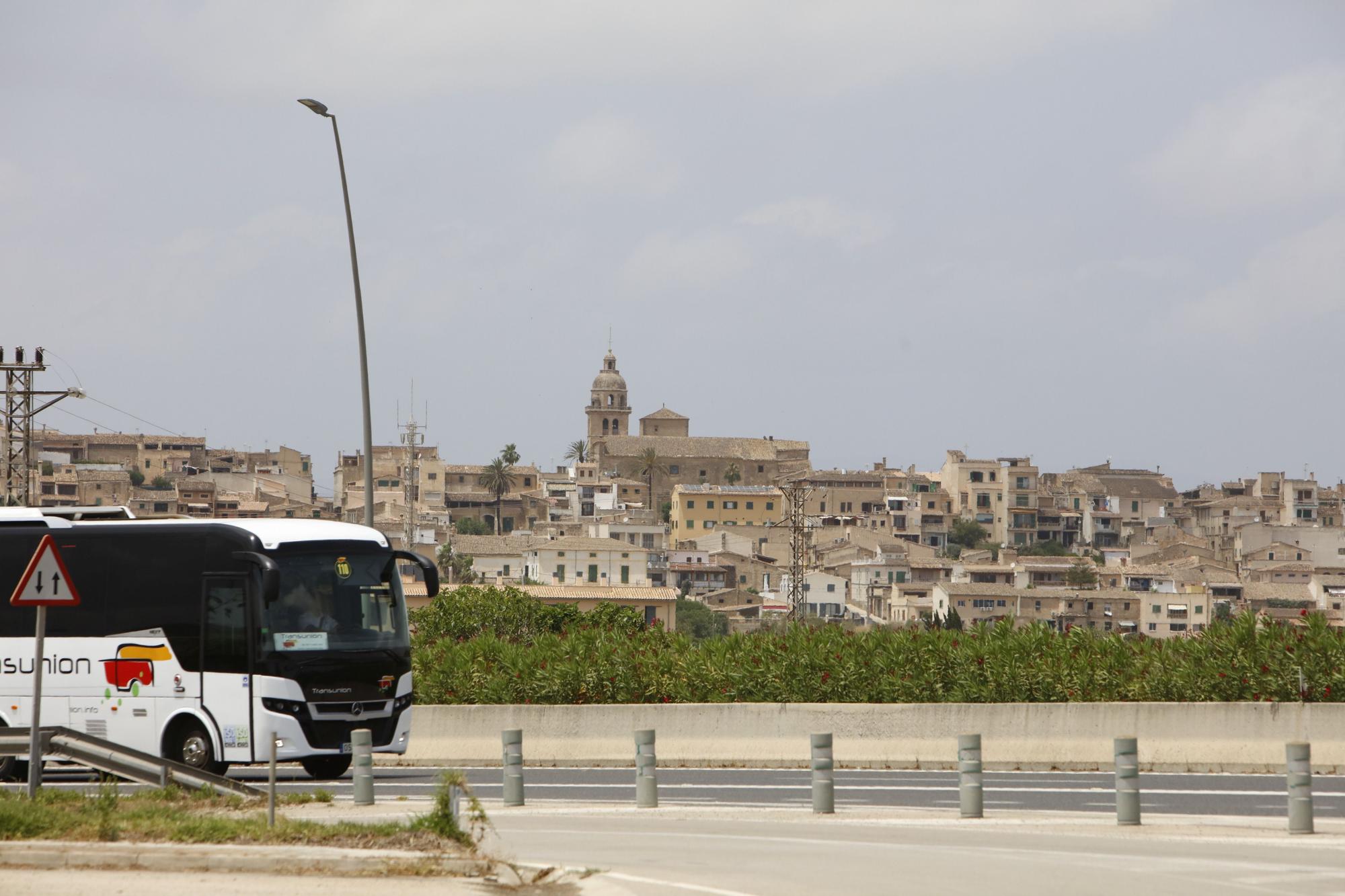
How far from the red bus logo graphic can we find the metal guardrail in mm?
4129

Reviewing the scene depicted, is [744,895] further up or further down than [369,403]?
further down

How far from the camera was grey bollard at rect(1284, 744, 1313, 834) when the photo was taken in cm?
1338

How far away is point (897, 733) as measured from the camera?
823 inches

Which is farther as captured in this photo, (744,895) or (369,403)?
(369,403)

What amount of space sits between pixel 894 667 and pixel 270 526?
789 cm

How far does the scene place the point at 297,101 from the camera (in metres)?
25.4

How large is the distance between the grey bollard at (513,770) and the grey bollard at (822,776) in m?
2.76

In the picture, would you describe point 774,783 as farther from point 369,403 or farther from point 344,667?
point 369,403

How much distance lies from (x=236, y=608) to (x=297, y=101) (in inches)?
354

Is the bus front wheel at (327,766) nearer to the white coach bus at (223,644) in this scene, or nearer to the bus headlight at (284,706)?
the white coach bus at (223,644)

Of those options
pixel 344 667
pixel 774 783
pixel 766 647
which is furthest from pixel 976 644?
pixel 344 667

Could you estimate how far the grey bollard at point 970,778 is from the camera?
1462cm

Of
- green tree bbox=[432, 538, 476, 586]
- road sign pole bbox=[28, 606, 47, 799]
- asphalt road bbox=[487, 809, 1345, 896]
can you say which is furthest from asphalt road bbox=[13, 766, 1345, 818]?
green tree bbox=[432, 538, 476, 586]

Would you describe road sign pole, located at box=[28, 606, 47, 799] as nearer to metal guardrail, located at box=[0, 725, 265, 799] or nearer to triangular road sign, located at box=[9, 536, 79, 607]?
triangular road sign, located at box=[9, 536, 79, 607]
